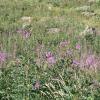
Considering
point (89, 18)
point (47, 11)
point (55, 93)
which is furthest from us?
point (47, 11)

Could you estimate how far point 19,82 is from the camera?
6.23m

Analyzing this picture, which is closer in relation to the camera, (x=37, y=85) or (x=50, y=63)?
(x=37, y=85)

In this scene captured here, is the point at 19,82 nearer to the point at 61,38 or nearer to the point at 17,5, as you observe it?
the point at 61,38

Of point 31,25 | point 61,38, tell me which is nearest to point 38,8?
point 31,25

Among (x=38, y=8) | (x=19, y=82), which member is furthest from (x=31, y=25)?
(x=19, y=82)

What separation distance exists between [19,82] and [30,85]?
20 centimetres

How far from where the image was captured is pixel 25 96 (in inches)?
236

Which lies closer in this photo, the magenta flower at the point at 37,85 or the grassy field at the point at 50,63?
the grassy field at the point at 50,63

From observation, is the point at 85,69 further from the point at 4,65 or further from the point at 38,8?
the point at 38,8

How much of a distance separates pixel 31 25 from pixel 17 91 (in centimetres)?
621

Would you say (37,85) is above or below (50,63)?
below

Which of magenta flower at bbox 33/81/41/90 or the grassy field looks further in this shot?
magenta flower at bbox 33/81/41/90

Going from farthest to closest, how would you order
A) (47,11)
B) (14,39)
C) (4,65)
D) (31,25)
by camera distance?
(47,11), (31,25), (14,39), (4,65)

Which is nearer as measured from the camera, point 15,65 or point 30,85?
point 30,85
